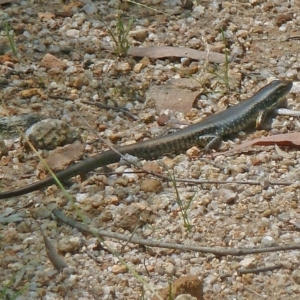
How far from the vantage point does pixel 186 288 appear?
4.13 meters

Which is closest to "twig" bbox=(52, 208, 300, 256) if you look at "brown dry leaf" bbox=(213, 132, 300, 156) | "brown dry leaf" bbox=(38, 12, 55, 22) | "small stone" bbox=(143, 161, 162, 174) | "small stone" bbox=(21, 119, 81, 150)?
"small stone" bbox=(143, 161, 162, 174)

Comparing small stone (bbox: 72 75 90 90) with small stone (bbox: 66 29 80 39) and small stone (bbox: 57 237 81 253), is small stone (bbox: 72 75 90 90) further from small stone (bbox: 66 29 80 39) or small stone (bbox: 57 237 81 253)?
small stone (bbox: 57 237 81 253)

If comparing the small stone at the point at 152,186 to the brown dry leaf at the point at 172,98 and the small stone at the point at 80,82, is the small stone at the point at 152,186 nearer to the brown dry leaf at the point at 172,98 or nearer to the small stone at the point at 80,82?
the brown dry leaf at the point at 172,98

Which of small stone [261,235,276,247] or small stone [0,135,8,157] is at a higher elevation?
small stone [0,135,8,157]

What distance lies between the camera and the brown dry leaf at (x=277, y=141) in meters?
5.46

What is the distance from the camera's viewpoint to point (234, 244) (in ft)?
15.0

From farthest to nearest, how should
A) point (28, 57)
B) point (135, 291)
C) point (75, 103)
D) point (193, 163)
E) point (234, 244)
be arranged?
point (28, 57)
point (75, 103)
point (193, 163)
point (234, 244)
point (135, 291)

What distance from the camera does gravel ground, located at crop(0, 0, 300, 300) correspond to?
14.4 feet

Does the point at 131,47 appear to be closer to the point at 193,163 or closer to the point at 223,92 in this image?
the point at 223,92

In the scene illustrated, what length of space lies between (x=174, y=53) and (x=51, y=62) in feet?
3.02

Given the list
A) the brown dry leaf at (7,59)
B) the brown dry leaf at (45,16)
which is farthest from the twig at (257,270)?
the brown dry leaf at (45,16)

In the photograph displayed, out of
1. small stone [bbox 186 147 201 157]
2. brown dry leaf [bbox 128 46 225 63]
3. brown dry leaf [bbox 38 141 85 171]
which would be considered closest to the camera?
brown dry leaf [bbox 38 141 85 171]

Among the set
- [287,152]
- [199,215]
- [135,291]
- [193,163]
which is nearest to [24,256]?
[135,291]

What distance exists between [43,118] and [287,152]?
1.59m
